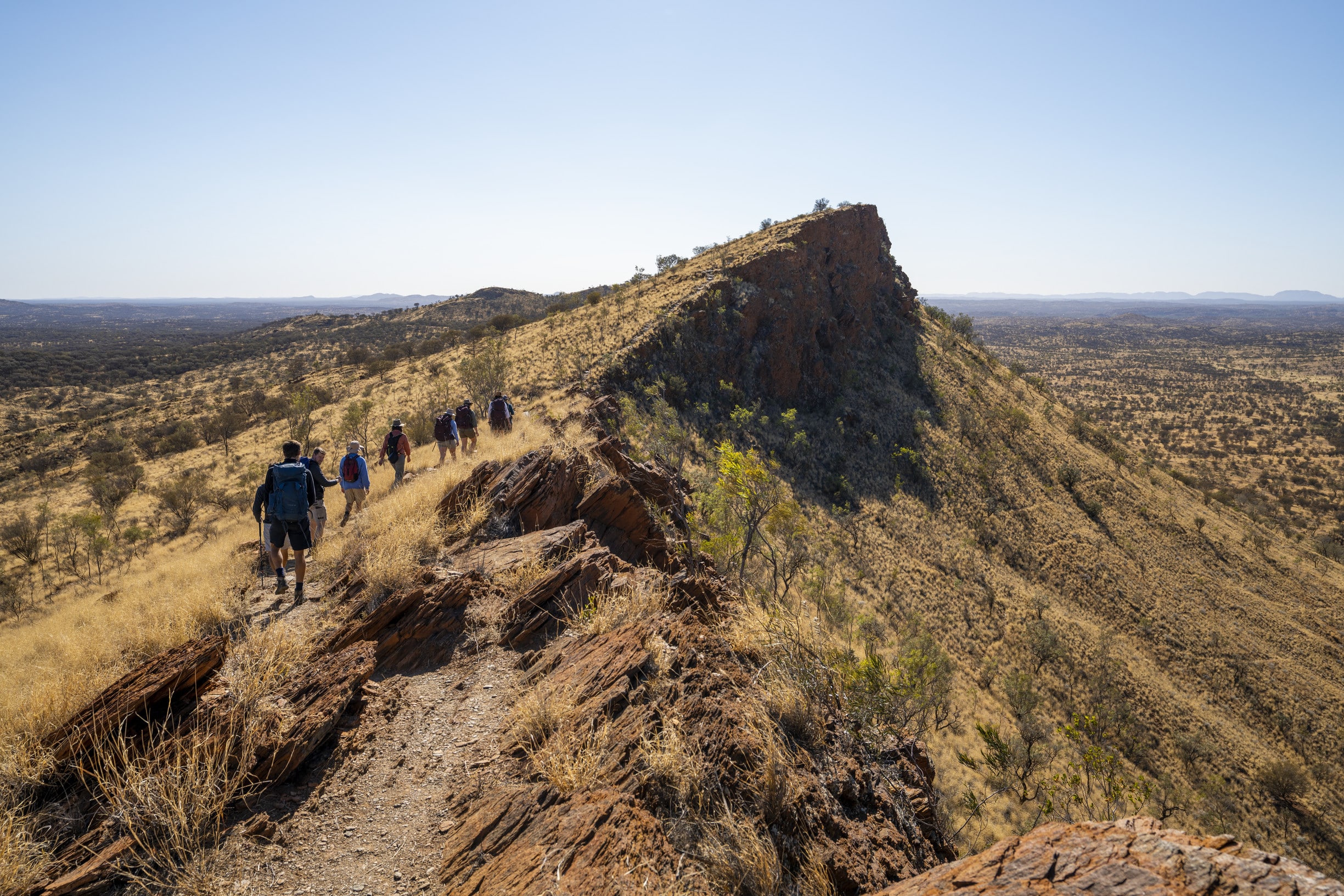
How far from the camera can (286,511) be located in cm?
728

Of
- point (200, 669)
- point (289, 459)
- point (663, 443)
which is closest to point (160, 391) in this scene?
point (663, 443)

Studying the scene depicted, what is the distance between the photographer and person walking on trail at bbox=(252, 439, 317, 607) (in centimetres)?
718

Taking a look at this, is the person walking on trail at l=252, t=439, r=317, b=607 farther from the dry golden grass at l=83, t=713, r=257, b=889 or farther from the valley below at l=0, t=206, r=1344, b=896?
the dry golden grass at l=83, t=713, r=257, b=889

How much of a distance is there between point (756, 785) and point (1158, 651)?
32.2m

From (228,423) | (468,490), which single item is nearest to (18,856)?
(468,490)

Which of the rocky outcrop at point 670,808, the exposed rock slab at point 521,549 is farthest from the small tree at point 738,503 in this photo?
the rocky outcrop at point 670,808

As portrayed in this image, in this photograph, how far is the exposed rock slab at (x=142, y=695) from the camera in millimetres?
3729

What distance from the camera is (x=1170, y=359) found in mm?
130500

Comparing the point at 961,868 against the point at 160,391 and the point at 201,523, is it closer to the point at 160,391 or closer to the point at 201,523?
the point at 201,523

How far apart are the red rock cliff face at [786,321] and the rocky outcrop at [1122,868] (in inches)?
993

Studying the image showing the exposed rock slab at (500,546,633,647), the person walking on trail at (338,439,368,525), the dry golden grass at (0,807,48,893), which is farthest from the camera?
the person walking on trail at (338,439,368,525)

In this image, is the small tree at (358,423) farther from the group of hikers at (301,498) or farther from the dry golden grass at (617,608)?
the dry golden grass at (617,608)

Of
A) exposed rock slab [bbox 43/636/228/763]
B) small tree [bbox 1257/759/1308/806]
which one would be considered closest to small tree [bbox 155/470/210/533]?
exposed rock slab [bbox 43/636/228/763]

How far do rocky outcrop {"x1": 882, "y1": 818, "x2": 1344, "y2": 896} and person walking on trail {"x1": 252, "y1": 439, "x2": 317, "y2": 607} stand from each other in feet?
24.7
